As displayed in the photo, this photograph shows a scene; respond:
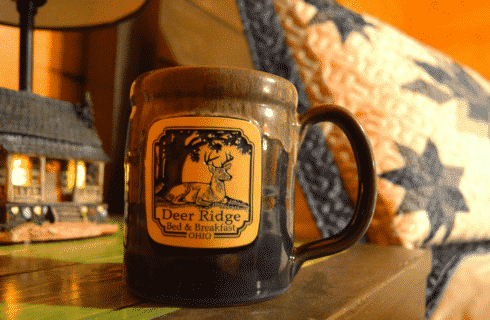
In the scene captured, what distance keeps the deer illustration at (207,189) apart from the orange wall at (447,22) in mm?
1497

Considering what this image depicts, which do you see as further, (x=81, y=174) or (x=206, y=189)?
(x=81, y=174)

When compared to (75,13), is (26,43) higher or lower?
lower

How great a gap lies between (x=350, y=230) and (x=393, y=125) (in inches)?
17.3

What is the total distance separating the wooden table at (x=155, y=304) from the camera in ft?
0.85

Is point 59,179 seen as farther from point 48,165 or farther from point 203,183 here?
point 203,183

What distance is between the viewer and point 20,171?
491 mm

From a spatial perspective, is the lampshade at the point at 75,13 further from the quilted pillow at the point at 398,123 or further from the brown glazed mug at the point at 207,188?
the brown glazed mug at the point at 207,188

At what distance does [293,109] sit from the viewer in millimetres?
324

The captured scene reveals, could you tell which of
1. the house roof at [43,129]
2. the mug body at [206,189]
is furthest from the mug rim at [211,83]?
the house roof at [43,129]

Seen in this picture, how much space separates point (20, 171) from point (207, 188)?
1.20ft

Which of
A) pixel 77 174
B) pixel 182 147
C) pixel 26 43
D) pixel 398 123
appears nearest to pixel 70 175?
pixel 77 174

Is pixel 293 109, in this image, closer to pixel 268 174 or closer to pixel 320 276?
pixel 268 174

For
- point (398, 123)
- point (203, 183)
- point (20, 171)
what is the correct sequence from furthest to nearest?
1. point (398, 123)
2. point (20, 171)
3. point (203, 183)

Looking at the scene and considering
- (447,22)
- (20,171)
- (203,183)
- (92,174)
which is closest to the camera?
(203,183)
